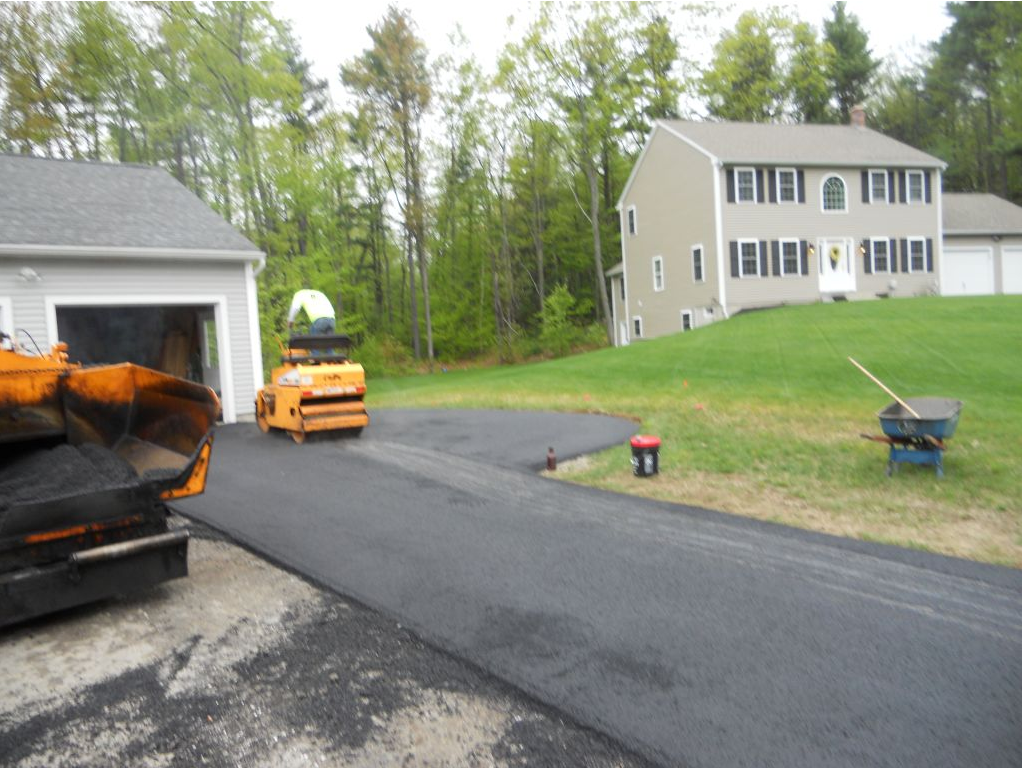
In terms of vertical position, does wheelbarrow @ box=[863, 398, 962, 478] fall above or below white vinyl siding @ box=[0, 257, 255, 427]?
below

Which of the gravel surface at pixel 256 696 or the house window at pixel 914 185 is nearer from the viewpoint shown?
the gravel surface at pixel 256 696

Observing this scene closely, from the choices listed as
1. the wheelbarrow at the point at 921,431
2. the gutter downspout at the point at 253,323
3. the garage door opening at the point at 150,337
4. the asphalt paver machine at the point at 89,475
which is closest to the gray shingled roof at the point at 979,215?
the wheelbarrow at the point at 921,431

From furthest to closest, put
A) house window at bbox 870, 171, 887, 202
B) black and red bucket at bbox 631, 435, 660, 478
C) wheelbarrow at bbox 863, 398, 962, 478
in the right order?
1. house window at bbox 870, 171, 887, 202
2. black and red bucket at bbox 631, 435, 660, 478
3. wheelbarrow at bbox 863, 398, 962, 478

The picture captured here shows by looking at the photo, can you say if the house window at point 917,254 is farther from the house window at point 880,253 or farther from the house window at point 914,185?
the house window at point 914,185

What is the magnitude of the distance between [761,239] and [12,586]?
2700cm

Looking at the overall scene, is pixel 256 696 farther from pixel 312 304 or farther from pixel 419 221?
pixel 419 221

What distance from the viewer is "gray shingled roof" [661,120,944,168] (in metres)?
28.1

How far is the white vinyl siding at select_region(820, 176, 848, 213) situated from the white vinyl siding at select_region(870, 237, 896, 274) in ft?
5.96

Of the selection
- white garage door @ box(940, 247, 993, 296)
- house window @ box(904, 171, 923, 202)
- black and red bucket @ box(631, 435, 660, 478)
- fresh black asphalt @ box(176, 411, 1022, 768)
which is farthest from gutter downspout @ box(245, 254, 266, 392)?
white garage door @ box(940, 247, 993, 296)

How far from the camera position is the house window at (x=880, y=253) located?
29344mm

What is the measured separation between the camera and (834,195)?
1142 inches

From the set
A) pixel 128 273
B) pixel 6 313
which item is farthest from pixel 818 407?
pixel 6 313

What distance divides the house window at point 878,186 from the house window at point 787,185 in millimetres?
3510

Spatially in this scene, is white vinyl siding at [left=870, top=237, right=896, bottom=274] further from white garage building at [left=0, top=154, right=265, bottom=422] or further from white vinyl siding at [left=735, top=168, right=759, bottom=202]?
white garage building at [left=0, top=154, right=265, bottom=422]
